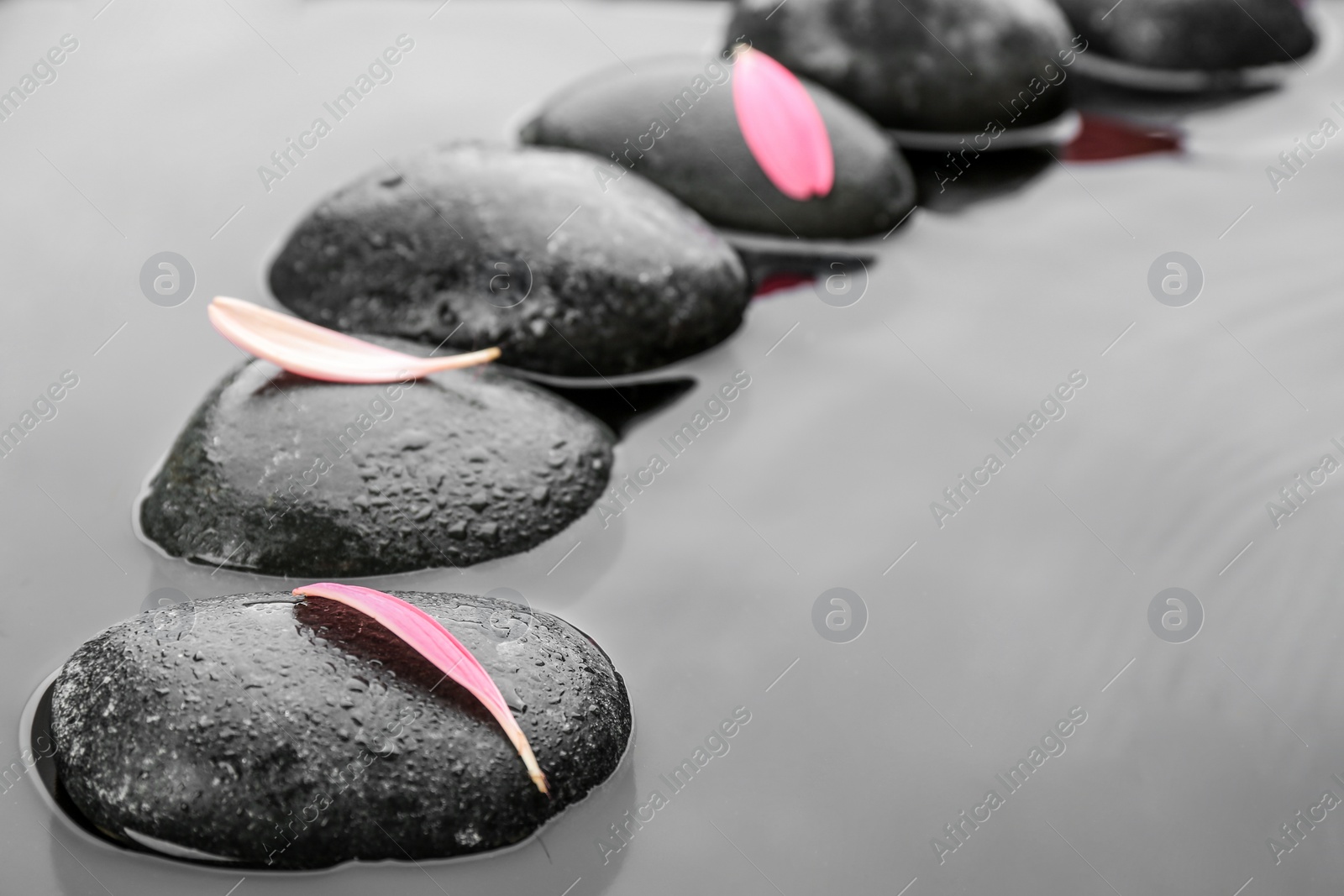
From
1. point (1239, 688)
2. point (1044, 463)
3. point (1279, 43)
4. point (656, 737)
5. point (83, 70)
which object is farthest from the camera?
point (1279, 43)

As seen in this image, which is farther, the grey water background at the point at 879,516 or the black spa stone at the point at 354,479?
the black spa stone at the point at 354,479

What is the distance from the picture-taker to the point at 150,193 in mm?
3807

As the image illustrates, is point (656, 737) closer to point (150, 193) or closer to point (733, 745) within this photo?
point (733, 745)

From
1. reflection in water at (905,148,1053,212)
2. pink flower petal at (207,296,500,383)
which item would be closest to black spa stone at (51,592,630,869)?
pink flower petal at (207,296,500,383)

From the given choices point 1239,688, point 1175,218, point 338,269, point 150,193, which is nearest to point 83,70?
point 150,193

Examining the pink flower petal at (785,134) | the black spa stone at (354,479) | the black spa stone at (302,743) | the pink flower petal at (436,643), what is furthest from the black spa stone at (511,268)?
the black spa stone at (302,743)

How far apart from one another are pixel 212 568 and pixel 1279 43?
4193 mm

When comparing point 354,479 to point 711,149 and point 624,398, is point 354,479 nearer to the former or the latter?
point 624,398

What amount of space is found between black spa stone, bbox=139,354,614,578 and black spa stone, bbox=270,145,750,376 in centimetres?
38

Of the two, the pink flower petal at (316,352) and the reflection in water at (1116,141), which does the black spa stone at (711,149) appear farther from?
the pink flower petal at (316,352)

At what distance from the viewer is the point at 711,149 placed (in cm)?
369

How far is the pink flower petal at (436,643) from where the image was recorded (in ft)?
7.06

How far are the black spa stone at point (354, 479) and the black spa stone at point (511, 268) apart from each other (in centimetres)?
38

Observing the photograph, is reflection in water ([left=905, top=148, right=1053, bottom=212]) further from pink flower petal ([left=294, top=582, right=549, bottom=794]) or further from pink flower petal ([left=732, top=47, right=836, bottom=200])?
pink flower petal ([left=294, top=582, right=549, bottom=794])
